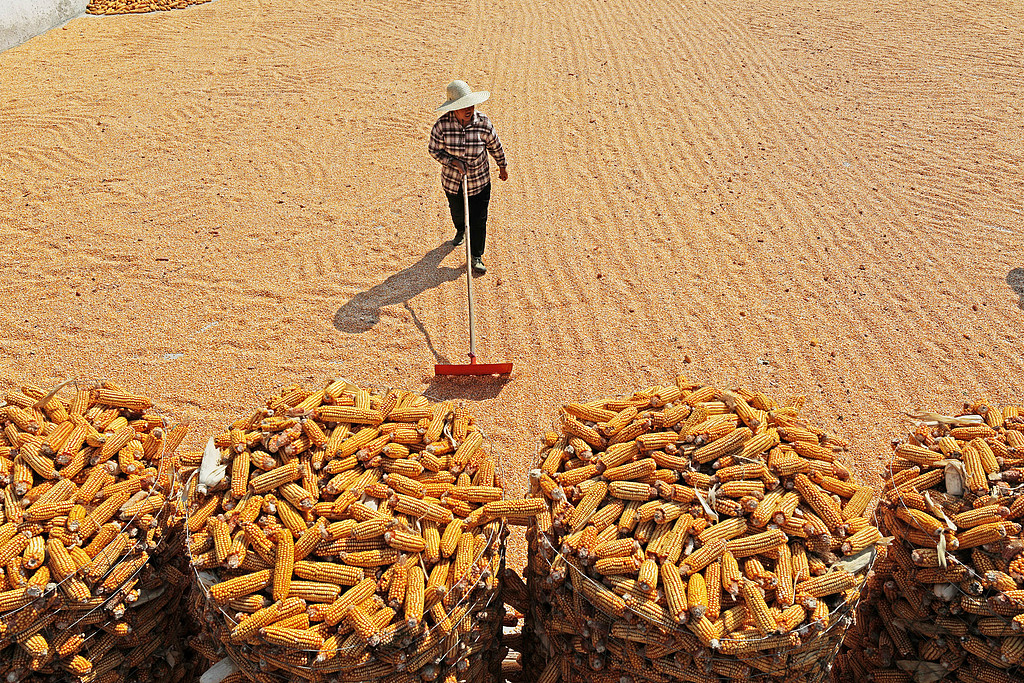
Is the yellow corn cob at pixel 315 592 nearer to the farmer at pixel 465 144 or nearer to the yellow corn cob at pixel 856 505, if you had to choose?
the yellow corn cob at pixel 856 505

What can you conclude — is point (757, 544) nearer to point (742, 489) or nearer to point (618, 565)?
point (742, 489)

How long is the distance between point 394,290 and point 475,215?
137 centimetres

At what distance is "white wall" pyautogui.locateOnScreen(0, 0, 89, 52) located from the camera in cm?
1496

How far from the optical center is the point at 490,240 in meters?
9.75

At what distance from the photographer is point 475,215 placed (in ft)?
29.0

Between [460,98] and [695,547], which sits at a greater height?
[460,98]

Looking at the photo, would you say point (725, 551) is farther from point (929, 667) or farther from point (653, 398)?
point (929, 667)

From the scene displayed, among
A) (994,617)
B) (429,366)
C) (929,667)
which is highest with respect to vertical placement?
(994,617)

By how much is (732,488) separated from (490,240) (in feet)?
21.5

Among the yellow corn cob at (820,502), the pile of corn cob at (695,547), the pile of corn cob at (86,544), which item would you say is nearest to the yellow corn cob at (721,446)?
the pile of corn cob at (695,547)

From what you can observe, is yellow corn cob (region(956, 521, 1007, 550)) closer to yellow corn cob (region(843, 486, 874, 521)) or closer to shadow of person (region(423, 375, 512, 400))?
yellow corn cob (region(843, 486, 874, 521))

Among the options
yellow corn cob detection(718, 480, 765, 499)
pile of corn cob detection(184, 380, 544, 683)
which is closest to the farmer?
pile of corn cob detection(184, 380, 544, 683)

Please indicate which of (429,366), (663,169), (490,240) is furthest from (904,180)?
(429,366)

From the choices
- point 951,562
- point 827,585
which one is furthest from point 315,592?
point 951,562
